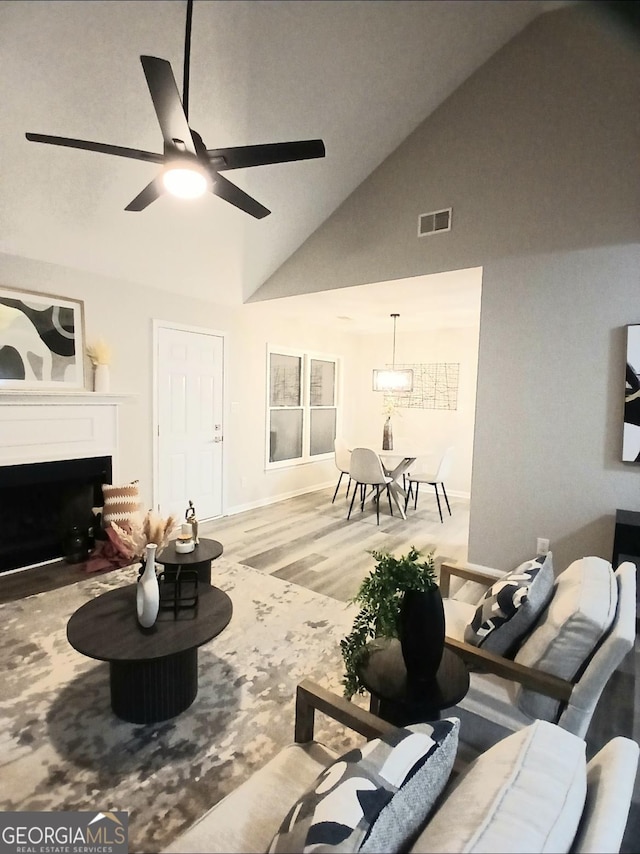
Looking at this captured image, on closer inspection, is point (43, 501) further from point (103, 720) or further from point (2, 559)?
point (103, 720)

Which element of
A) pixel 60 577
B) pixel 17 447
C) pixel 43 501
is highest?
pixel 17 447

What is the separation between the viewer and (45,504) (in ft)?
12.4

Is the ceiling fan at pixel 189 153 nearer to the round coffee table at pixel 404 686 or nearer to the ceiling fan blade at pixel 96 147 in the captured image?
the ceiling fan blade at pixel 96 147

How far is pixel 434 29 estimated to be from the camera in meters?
0.91

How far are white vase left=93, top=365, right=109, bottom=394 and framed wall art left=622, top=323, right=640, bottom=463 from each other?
13.0 feet

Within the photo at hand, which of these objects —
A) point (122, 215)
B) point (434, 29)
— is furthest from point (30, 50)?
point (434, 29)

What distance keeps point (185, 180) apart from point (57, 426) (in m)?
2.51

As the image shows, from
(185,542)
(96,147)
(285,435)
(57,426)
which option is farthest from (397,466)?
(96,147)

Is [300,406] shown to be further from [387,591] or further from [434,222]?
[387,591]

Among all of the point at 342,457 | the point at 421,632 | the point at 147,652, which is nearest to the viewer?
the point at 421,632

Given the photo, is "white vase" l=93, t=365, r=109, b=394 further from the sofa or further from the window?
the sofa

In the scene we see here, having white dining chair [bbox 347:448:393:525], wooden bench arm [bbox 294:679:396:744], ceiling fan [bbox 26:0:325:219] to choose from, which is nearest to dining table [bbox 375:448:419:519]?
white dining chair [bbox 347:448:393:525]

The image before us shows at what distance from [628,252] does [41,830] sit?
399 centimetres

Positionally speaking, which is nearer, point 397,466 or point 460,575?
point 460,575
